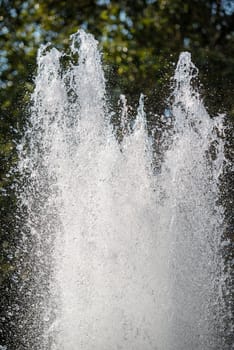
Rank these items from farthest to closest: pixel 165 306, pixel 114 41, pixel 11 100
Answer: pixel 114 41 < pixel 11 100 < pixel 165 306

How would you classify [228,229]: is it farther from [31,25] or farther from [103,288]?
[31,25]

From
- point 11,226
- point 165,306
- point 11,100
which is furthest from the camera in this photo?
point 11,100

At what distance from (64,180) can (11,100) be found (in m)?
4.94

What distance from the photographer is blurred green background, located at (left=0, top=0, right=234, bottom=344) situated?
498 inches

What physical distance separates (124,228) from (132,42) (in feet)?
24.2

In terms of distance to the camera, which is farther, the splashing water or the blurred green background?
the blurred green background

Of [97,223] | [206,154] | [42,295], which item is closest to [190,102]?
[206,154]

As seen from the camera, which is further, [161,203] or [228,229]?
[228,229]

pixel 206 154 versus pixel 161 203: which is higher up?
pixel 206 154

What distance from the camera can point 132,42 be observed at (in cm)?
1337

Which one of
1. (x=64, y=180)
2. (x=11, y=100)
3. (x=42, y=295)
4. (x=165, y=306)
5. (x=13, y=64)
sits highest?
(x=13, y=64)

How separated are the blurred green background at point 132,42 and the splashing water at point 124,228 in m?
3.57

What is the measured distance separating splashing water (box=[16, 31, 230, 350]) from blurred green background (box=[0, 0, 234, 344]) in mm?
3567

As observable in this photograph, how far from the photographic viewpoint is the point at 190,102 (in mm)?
8797
